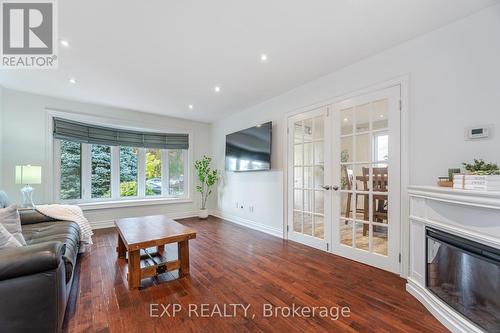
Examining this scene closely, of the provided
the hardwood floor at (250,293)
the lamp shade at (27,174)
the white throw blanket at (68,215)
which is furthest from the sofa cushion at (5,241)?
the lamp shade at (27,174)

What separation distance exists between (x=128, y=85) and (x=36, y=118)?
74.4 inches

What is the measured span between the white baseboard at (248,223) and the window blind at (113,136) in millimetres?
1905

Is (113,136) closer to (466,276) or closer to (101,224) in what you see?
(101,224)

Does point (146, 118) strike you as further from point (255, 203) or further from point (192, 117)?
point (255, 203)

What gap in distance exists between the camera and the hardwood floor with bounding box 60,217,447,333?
5.25 feet

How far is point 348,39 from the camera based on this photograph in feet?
7.43

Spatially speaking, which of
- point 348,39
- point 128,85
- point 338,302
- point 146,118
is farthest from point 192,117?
point 338,302

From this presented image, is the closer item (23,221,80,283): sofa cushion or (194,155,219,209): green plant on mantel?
(23,221,80,283): sofa cushion

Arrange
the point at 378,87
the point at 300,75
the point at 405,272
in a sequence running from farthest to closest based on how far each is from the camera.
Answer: the point at 300,75 < the point at 378,87 < the point at 405,272

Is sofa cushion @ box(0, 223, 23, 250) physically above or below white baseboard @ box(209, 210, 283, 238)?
above

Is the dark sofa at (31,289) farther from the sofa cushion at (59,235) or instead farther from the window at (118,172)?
the window at (118,172)

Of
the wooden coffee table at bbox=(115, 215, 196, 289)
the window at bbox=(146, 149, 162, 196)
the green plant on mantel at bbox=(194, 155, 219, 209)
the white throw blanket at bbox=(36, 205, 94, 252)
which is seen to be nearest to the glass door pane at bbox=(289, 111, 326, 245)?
the wooden coffee table at bbox=(115, 215, 196, 289)

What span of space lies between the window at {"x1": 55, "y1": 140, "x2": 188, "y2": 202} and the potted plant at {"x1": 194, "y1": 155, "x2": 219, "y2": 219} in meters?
0.41

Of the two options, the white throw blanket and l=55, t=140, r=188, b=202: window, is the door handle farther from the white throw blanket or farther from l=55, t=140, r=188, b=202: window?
l=55, t=140, r=188, b=202: window
